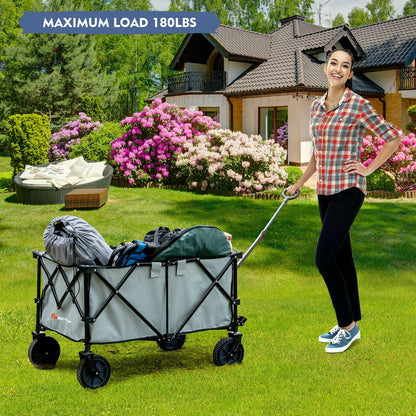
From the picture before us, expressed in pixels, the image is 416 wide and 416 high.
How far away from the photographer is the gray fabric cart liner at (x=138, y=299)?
3941 mm

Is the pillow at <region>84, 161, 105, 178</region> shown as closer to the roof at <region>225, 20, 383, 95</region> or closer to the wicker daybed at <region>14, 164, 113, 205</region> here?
the wicker daybed at <region>14, 164, 113, 205</region>

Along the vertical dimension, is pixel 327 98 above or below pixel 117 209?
above

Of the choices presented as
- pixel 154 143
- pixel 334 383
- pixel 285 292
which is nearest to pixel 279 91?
pixel 154 143

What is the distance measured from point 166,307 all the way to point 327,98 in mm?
1881

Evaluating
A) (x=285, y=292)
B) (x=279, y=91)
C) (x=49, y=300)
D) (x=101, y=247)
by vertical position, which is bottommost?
(x=285, y=292)

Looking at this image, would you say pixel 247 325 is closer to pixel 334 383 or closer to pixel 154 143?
pixel 334 383

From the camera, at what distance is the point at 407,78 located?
24719 mm

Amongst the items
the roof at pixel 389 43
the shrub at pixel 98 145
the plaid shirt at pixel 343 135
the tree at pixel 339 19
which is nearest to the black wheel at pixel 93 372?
the plaid shirt at pixel 343 135

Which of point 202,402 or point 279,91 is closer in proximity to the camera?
point 202,402

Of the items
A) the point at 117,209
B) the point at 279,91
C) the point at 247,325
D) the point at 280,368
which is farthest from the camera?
the point at 279,91

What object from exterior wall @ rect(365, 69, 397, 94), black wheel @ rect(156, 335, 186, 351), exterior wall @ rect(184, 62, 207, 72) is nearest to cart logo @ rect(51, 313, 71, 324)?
black wheel @ rect(156, 335, 186, 351)

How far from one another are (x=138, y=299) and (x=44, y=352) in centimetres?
103

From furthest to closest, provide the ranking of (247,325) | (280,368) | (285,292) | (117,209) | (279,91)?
(279,91), (117,209), (285,292), (247,325), (280,368)

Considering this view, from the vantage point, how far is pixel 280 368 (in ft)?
14.2
